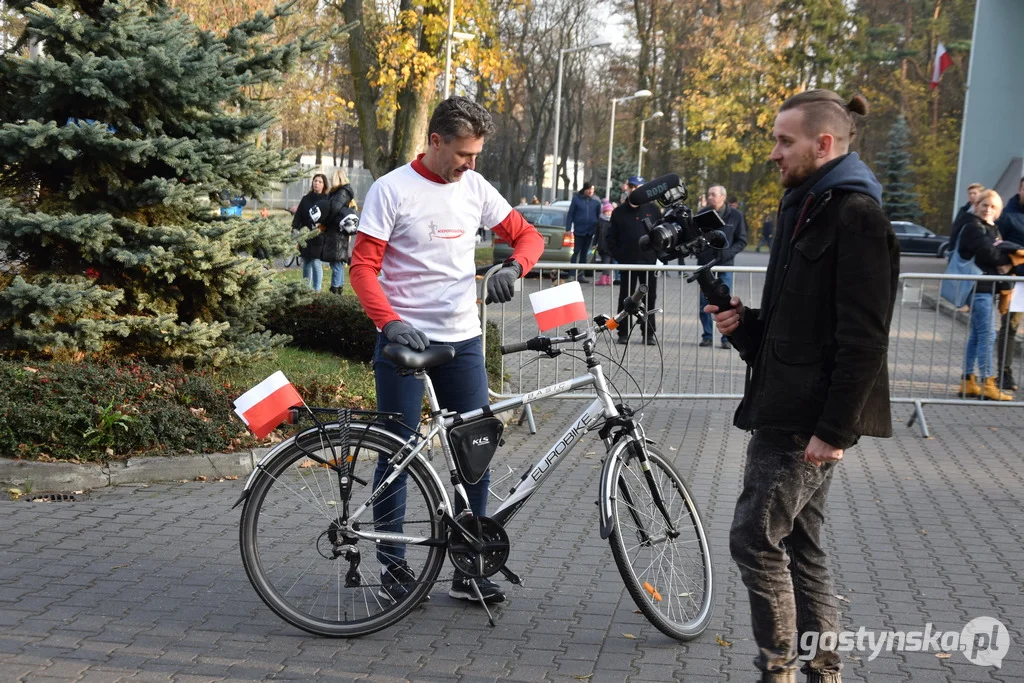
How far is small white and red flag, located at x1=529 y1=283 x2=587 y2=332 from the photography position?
5.05 m

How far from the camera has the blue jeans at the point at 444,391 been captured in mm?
4625

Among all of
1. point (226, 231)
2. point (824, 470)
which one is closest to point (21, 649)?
point (824, 470)

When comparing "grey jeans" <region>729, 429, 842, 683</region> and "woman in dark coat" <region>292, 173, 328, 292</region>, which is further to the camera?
"woman in dark coat" <region>292, 173, 328, 292</region>

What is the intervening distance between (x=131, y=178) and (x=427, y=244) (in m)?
4.73

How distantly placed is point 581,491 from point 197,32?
4.43 metres

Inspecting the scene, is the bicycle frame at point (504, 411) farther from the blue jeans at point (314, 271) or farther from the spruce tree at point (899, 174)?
the spruce tree at point (899, 174)

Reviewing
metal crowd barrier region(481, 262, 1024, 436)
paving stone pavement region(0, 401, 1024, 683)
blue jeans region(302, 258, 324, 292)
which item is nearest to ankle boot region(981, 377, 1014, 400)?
metal crowd barrier region(481, 262, 1024, 436)

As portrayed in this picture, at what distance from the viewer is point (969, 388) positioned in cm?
980

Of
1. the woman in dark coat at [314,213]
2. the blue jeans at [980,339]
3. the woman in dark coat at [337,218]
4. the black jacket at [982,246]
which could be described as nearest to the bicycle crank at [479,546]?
the blue jeans at [980,339]

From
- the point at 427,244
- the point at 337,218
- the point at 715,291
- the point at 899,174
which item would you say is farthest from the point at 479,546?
the point at 899,174

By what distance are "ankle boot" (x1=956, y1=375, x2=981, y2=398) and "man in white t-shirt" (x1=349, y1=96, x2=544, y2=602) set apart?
19.9ft

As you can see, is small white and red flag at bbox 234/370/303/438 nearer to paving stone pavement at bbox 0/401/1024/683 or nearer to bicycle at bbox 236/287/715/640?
bicycle at bbox 236/287/715/640

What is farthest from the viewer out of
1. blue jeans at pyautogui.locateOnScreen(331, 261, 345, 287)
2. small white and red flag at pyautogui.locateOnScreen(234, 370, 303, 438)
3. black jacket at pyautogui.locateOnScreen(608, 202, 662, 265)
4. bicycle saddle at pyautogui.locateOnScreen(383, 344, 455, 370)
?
blue jeans at pyautogui.locateOnScreen(331, 261, 345, 287)

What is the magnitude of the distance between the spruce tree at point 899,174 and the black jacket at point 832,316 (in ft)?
172
